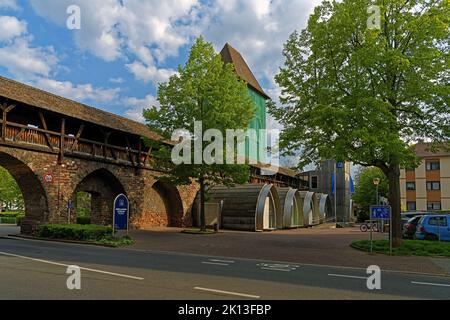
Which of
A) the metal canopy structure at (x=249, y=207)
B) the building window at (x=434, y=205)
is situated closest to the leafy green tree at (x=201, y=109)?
the metal canopy structure at (x=249, y=207)

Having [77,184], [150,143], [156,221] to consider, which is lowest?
[156,221]

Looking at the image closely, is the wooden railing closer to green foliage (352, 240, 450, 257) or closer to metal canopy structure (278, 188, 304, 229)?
metal canopy structure (278, 188, 304, 229)

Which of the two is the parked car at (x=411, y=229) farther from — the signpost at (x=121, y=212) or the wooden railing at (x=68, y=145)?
the wooden railing at (x=68, y=145)

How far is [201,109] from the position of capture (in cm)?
2633

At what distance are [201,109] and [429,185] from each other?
49.8 m

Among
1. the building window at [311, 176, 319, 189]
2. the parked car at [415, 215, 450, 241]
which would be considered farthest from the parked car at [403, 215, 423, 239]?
the building window at [311, 176, 319, 189]

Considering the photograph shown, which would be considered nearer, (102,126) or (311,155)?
(311,155)

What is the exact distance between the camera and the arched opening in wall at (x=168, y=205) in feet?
114

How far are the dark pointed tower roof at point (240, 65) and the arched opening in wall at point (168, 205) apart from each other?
2893 centimetres

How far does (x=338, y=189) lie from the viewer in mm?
64000

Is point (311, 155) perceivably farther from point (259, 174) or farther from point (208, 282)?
point (259, 174)

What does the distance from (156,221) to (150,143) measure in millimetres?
Answer: 8755

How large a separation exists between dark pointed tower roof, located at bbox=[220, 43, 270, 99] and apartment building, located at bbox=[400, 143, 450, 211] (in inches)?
1021
